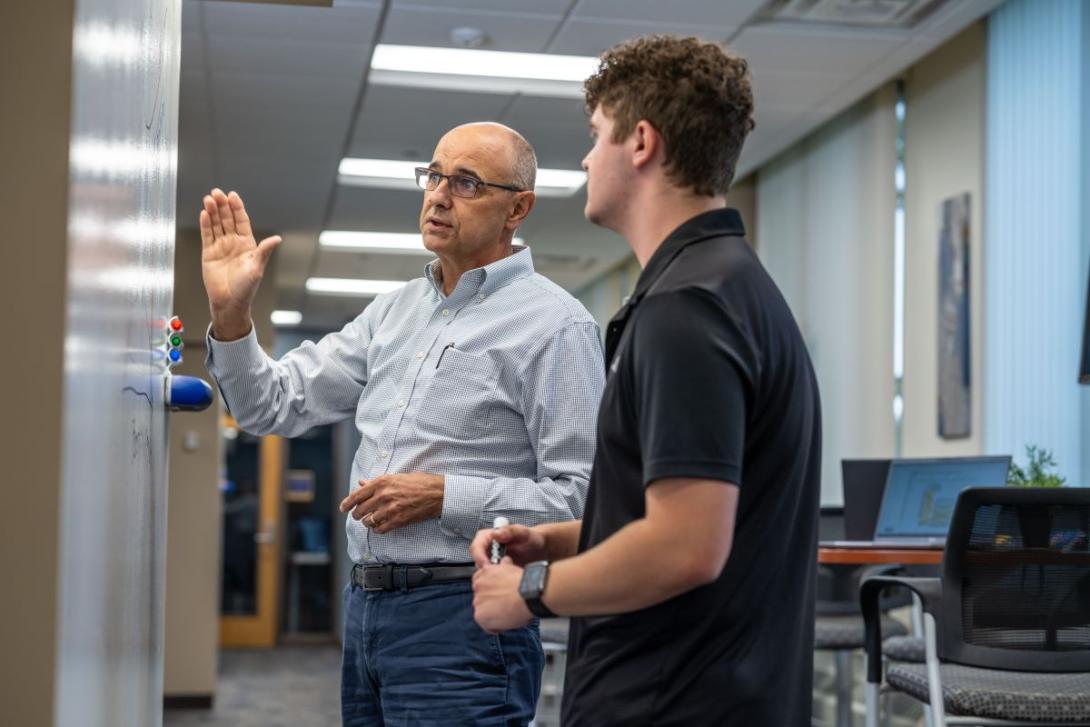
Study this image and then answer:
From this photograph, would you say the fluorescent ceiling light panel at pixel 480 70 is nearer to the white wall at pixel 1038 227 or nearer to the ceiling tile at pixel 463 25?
the ceiling tile at pixel 463 25

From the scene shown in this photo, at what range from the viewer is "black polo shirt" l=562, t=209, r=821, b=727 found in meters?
1.31

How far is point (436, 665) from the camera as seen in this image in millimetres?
1957

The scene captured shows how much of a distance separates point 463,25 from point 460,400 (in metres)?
3.82

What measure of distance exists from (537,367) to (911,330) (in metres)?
4.70

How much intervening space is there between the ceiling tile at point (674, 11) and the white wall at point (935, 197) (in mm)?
1163

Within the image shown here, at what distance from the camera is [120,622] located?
1.48 metres

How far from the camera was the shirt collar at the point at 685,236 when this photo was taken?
56.0 inches

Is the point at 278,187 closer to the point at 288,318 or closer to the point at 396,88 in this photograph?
the point at 396,88

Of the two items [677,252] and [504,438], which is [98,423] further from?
[504,438]

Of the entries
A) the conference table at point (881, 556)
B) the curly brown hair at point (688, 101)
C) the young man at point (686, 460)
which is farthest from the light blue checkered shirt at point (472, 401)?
the conference table at point (881, 556)

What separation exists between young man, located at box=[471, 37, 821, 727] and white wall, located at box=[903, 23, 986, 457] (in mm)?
4599

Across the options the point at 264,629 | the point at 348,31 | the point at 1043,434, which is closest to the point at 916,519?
the point at 1043,434

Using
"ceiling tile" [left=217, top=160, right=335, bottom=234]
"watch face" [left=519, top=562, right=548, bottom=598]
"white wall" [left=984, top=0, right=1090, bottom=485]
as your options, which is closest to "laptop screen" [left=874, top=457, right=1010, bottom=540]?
"white wall" [left=984, top=0, right=1090, bottom=485]

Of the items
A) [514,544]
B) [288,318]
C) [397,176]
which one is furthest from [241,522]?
[514,544]
